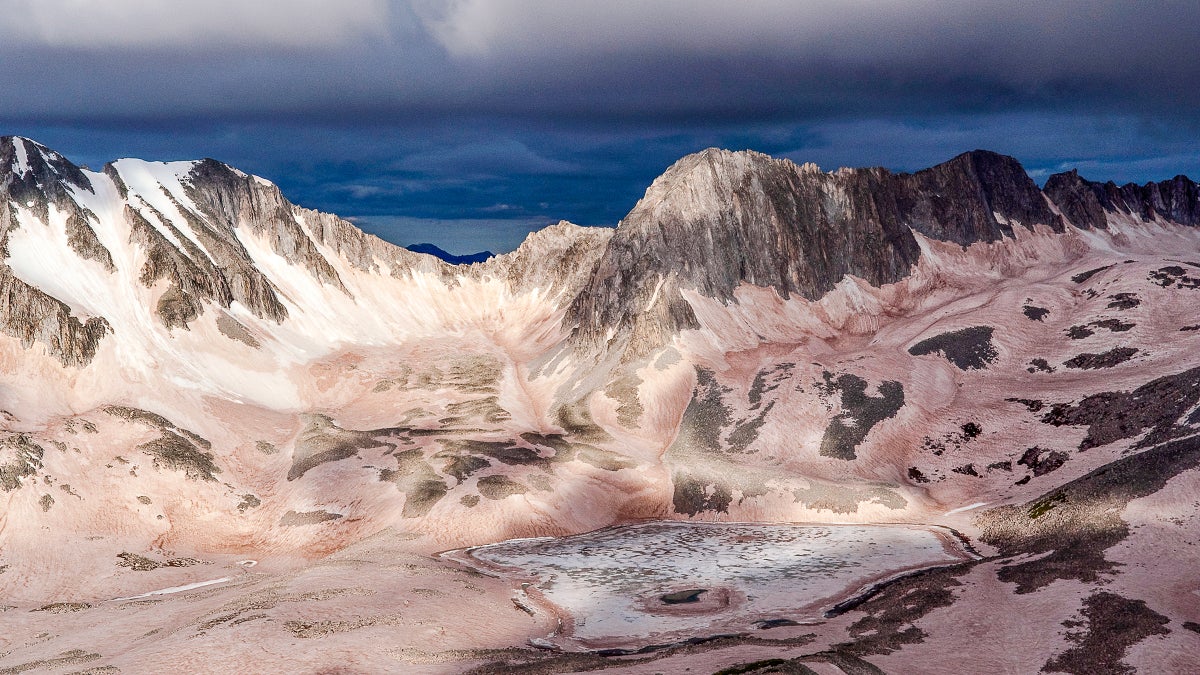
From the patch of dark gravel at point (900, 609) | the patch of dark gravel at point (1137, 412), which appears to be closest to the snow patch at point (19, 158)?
the patch of dark gravel at point (900, 609)

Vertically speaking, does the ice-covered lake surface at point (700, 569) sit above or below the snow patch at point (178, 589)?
below

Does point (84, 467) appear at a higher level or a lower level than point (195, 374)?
lower

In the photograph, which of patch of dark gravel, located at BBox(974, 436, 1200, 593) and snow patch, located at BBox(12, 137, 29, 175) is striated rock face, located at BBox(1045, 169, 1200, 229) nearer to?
patch of dark gravel, located at BBox(974, 436, 1200, 593)

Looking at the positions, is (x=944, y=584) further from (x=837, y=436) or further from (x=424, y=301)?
(x=424, y=301)

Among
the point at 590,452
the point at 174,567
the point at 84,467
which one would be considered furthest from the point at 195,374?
the point at 590,452

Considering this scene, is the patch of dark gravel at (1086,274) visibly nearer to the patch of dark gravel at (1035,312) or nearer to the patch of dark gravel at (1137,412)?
the patch of dark gravel at (1035,312)
